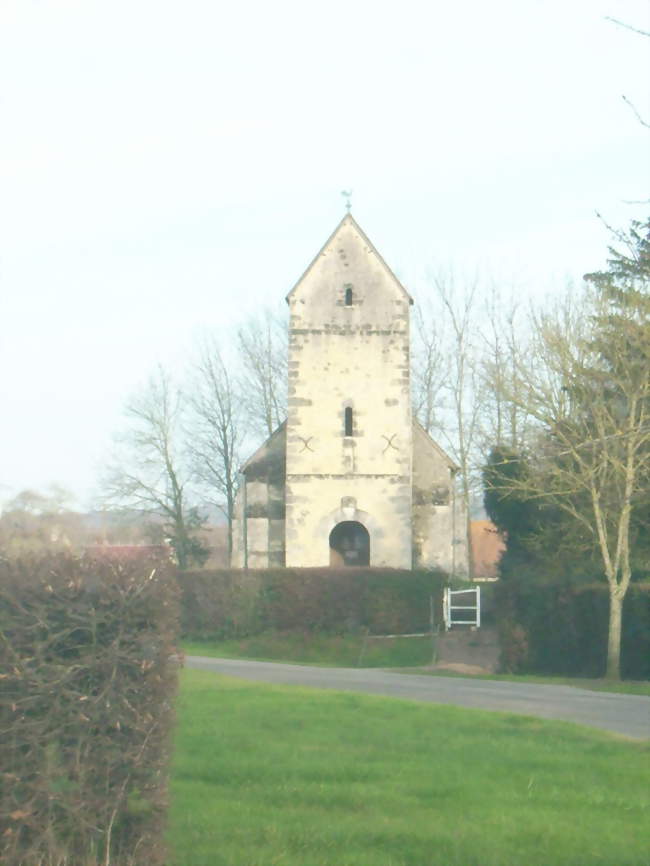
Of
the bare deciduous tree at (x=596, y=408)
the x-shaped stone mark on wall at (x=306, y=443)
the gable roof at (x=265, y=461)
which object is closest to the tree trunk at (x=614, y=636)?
the bare deciduous tree at (x=596, y=408)

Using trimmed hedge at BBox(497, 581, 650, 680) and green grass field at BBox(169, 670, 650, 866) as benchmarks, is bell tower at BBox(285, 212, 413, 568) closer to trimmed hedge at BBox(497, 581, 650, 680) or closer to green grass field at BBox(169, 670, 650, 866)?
trimmed hedge at BBox(497, 581, 650, 680)

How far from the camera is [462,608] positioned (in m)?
36.1

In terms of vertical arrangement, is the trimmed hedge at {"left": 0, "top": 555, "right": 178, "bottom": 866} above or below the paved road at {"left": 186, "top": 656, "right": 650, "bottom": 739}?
above

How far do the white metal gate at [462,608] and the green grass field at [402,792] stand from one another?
21.8 meters

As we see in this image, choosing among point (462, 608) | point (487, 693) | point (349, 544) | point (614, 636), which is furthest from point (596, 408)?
point (349, 544)

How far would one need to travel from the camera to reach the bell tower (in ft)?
133

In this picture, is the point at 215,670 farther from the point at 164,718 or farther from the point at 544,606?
the point at 164,718

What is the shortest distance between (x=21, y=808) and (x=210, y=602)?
102 feet

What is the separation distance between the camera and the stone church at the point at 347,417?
40688mm

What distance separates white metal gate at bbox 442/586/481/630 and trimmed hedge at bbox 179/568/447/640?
0.53 meters

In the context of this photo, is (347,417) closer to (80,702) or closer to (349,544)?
(349,544)

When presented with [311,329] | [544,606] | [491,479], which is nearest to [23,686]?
[544,606]

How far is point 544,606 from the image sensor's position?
27.5m

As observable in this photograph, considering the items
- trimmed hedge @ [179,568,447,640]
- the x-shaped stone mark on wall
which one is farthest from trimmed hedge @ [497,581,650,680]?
the x-shaped stone mark on wall
